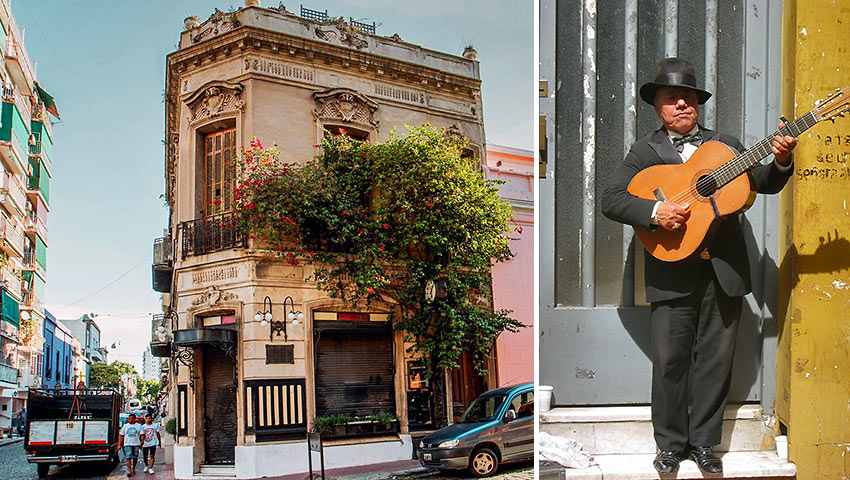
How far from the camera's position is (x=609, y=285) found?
246cm

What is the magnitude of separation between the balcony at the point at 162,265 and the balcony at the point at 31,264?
10.8 inches

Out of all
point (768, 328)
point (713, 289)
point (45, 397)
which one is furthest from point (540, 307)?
point (45, 397)

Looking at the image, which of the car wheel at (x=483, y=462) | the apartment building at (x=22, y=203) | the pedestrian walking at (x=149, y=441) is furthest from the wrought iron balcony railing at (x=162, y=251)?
the car wheel at (x=483, y=462)

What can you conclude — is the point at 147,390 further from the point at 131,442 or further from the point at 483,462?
the point at 483,462

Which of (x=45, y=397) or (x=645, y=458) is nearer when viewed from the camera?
(x=45, y=397)

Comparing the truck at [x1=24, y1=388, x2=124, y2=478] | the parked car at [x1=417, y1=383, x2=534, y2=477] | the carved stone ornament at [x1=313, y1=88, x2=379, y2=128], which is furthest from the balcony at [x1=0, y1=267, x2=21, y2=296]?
the parked car at [x1=417, y1=383, x2=534, y2=477]

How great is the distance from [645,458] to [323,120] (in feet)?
4.36

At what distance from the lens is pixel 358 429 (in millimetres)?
2170

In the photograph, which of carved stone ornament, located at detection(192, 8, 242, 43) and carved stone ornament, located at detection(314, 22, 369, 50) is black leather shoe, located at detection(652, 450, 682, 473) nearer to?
carved stone ornament, located at detection(314, 22, 369, 50)

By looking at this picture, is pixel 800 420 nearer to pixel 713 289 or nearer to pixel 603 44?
pixel 713 289

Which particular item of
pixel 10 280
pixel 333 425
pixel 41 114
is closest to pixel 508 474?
pixel 333 425

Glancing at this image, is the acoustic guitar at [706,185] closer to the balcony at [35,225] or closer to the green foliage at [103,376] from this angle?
the green foliage at [103,376]

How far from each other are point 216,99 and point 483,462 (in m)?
1.24

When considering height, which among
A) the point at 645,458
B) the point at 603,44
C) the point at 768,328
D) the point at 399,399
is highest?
the point at 603,44
